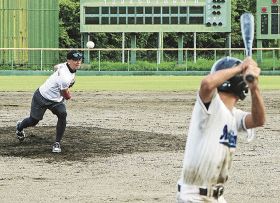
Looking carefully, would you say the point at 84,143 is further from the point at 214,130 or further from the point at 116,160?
the point at 214,130

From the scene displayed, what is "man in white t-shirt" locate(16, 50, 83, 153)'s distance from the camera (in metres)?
12.6

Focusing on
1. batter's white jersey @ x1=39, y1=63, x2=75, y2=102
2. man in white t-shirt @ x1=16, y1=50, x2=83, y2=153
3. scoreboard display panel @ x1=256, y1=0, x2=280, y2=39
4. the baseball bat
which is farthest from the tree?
the baseball bat

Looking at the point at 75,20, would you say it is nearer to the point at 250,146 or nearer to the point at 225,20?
the point at 225,20

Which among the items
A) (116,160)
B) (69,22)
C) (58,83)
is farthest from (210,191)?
(69,22)

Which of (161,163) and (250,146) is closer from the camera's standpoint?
(161,163)

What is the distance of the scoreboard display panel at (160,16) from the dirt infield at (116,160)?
1172 inches

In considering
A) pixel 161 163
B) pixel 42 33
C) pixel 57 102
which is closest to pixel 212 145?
pixel 161 163

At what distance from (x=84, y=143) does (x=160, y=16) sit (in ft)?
124

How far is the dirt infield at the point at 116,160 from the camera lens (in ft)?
30.4

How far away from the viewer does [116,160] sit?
12203mm

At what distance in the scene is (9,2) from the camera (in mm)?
58875

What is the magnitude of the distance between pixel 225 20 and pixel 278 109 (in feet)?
97.6

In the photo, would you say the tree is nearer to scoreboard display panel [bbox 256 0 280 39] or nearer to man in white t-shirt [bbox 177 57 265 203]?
scoreboard display panel [bbox 256 0 280 39]

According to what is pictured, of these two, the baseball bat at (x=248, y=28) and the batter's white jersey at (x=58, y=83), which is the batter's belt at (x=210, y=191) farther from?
the batter's white jersey at (x=58, y=83)
